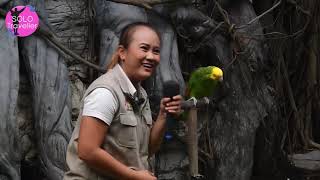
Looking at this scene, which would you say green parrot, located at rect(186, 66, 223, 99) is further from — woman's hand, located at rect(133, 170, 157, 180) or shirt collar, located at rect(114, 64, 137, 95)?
woman's hand, located at rect(133, 170, 157, 180)

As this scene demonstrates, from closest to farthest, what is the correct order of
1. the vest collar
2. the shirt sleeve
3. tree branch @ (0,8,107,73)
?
the shirt sleeve, the vest collar, tree branch @ (0,8,107,73)

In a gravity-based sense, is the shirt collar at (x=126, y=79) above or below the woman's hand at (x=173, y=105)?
above

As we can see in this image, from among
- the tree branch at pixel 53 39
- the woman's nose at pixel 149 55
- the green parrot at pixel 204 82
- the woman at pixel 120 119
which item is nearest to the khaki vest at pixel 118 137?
the woman at pixel 120 119

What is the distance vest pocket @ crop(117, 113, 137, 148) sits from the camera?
6.73 feet

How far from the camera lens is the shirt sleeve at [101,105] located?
197 cm

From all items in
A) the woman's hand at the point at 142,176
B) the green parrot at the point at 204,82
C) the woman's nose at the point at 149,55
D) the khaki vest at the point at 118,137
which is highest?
the woman's nose at the point at 149,55

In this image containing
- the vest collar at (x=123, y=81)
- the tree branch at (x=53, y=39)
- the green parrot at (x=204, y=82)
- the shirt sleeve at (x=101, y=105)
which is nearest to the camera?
the shirt sleeve at (x=101, y=105)

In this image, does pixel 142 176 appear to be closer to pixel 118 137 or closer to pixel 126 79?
pixel 118 137

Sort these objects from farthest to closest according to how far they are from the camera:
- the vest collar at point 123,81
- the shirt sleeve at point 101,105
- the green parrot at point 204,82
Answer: the green parrot at point 204,82
the vest collar at point 123,81
the shirt sleeve at point 101,105

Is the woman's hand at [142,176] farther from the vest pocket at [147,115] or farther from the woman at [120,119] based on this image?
the vest pocket at [147,115]

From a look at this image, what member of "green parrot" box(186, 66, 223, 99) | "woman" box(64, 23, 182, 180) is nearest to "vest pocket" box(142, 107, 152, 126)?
"woman" box(64, 23, 182, 180)

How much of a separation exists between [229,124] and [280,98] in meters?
0.73

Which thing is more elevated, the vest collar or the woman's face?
the woman's face

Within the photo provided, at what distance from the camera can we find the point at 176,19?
381 centimetres
